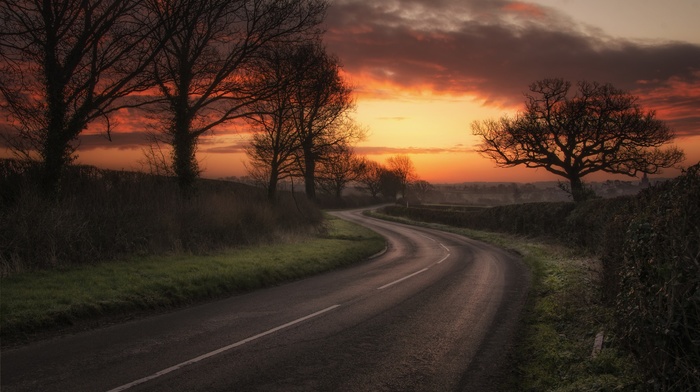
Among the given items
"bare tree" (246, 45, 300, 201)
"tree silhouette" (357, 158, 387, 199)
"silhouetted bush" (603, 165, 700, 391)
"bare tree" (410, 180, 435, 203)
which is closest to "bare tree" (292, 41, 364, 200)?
"bare tree" (246, 45, 300, 201)

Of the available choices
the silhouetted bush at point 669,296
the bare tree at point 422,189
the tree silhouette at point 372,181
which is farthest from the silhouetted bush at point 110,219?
the bare tree at point 422,189

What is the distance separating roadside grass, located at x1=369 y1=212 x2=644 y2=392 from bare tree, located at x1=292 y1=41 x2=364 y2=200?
17.8m

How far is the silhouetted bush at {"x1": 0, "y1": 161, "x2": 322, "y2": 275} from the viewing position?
11.2 metres

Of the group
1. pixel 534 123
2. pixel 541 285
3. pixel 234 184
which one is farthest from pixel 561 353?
pixel 534 123

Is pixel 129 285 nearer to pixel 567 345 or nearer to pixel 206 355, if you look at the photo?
pixel 206 355

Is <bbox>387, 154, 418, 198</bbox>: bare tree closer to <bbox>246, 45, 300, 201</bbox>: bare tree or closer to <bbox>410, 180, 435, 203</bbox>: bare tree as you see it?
<bbox>410, 180, 435, 203</bbox>: bare tree

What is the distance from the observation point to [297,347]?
22.8ft

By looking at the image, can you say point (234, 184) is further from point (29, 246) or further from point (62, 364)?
point (62, 364)

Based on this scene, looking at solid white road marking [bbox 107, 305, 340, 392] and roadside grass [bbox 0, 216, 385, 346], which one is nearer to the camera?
solid white road marking [bbox 107, 305, 340, 392]

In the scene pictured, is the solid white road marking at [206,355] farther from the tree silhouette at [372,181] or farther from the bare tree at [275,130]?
the tree silhouette at [372,181]

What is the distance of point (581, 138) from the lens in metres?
35.1

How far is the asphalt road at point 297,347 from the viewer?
557cm

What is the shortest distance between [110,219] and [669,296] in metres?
14.6

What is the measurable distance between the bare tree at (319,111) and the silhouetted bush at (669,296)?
2077 centimetres
